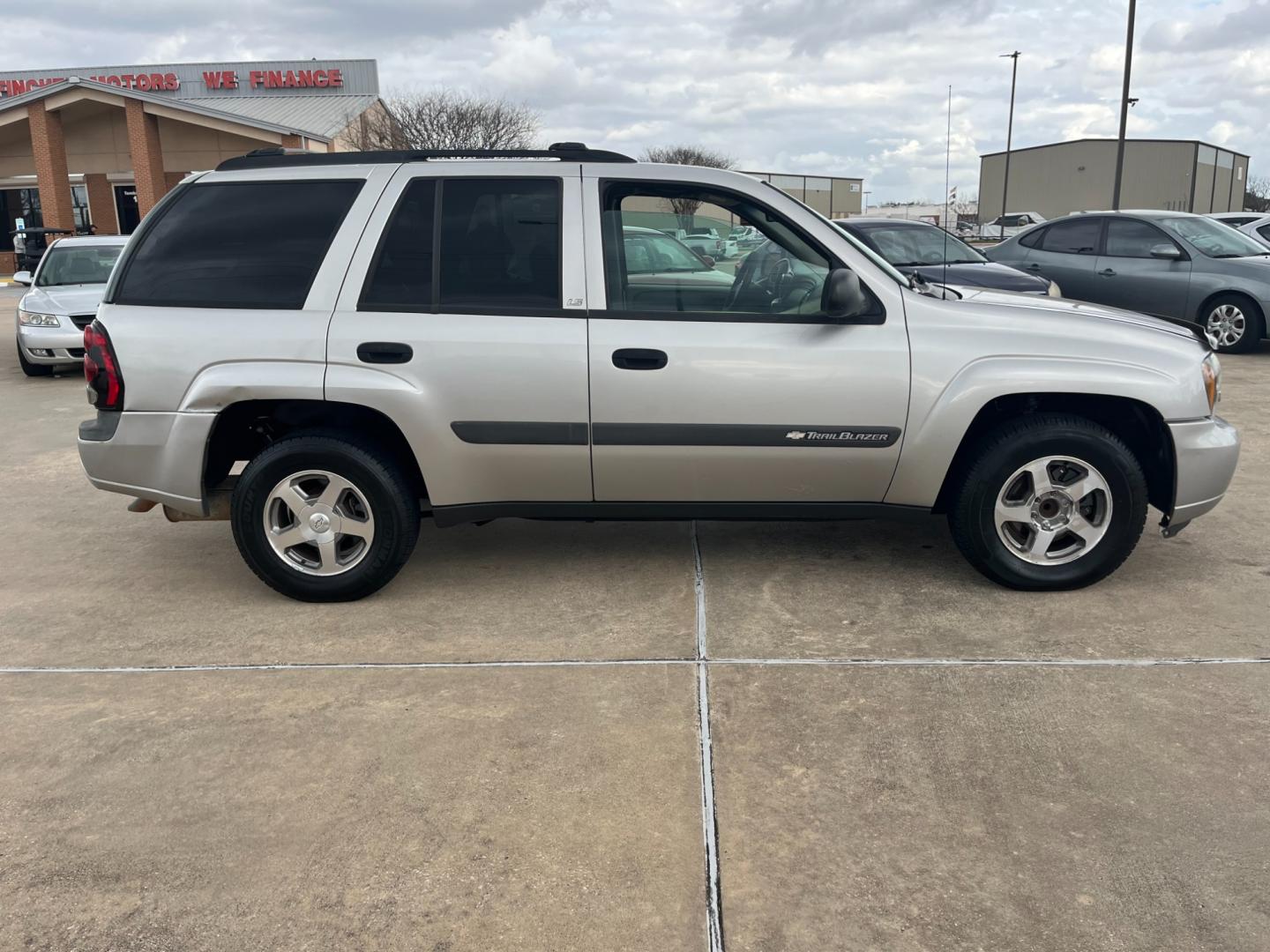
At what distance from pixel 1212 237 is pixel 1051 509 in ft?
28.7

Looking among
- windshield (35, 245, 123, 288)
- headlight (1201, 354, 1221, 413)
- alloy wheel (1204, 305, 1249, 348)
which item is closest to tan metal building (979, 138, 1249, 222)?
alloy wheel (1204, 305, 1249, 348)

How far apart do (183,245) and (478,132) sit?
3639 centimetres

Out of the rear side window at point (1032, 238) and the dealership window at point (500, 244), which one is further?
the rear side window at point (1032, 238)

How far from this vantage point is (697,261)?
4309mm

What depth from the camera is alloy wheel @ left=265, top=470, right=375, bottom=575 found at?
431 centimetres

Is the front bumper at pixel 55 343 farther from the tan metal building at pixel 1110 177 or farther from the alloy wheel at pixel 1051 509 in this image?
the tan metal building at pixel 1110 177

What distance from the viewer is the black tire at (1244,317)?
10898mm

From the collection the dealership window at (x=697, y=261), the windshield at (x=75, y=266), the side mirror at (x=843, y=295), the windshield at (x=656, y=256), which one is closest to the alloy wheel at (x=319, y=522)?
the dealership window at (x=697, y=261)

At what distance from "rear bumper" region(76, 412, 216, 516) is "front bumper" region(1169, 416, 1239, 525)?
3928mm

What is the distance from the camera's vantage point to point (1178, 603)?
4.35 m

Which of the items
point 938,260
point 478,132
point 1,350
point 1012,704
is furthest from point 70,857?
point 478,132

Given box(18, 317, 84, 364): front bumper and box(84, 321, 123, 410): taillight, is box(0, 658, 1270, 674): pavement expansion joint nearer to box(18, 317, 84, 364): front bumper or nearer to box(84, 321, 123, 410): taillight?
box(84, 321, 123, 410): taillight

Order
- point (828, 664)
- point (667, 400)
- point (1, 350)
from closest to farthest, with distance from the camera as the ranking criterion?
point (828, 664)
point (667, 400)
point (1, 350)

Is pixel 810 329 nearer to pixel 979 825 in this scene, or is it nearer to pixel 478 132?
pixel 979 825
